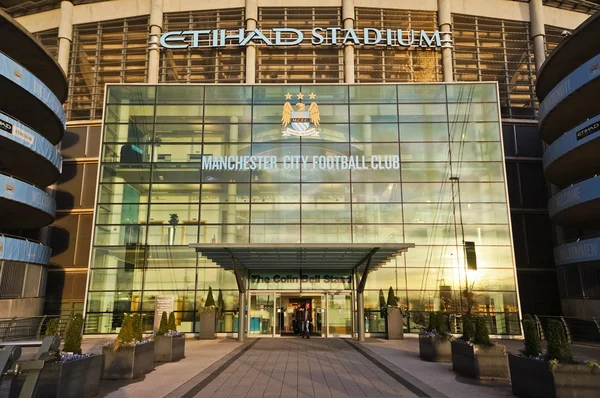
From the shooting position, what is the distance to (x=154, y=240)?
29672mm

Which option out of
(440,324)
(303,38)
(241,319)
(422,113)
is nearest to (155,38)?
(303,38)

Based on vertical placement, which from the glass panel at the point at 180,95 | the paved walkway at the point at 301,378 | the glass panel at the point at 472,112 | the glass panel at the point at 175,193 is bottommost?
the paved walkway at the point at 301,378

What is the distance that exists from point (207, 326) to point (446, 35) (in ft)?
89.8

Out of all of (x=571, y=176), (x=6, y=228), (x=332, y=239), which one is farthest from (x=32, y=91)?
(x=571, y=176)

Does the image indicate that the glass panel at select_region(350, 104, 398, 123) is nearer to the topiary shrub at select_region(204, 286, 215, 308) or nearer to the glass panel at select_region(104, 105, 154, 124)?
the glass panel at select_region(104, 105, 154, 124)

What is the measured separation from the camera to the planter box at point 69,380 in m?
9.32

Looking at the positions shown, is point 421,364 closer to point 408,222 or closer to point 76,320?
point 76,320

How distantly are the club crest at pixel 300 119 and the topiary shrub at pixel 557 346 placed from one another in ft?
73.9

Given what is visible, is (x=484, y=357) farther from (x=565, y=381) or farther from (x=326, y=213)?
(x=326, y=213)

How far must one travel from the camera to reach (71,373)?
32.4ft

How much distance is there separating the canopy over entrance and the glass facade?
68.7 inches

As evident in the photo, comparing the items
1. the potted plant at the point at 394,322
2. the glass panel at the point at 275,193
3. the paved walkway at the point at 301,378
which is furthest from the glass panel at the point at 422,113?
the paved walkway at the point at 301,378

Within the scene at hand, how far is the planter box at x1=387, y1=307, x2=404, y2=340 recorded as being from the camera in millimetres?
26469

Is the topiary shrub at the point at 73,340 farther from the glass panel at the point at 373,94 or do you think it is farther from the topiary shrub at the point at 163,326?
the glass panel at the point at 373,94
